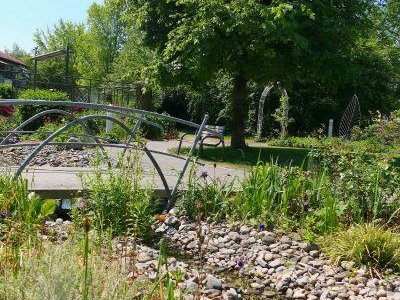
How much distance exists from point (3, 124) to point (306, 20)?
8.06 metres

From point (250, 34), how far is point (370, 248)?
8360 mm

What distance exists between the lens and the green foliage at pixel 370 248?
4805 millimetres

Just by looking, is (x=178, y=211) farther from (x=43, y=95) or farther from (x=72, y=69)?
(x=72, y=69)

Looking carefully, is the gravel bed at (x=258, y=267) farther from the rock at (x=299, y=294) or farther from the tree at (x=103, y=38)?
the tree at (x=103, y=38)

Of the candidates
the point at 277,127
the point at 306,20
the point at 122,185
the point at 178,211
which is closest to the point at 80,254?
the point at 122,185

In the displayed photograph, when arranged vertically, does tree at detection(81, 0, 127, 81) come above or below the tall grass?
above

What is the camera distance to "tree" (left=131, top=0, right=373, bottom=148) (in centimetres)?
1188

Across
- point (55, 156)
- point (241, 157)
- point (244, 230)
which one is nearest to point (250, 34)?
point (241, 157)

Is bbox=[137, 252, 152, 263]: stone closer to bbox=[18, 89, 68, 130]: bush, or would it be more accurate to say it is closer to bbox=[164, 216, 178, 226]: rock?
bbox=[164, 216, 178, 226]: rock

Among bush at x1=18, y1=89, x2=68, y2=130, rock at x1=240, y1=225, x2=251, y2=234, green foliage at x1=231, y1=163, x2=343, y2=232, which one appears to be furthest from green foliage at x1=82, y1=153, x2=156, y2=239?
bush at x1=18, y1=89, x2=68, y2=130

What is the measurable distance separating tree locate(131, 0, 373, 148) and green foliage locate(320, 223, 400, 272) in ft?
23.0

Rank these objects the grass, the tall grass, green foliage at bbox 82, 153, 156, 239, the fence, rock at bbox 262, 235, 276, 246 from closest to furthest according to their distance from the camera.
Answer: the tall grass → green foliage at bbox 82, 153, 156, 239 → rock at bbox 262, 235, 276, 246 → the grass → the fence

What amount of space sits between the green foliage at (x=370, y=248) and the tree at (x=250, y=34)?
7000 mm

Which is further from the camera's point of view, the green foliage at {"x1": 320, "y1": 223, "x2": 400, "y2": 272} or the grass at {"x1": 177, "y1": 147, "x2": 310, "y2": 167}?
the grass at {"x1": 177, "y1": 147, "x2": 310, "y2": 167}
